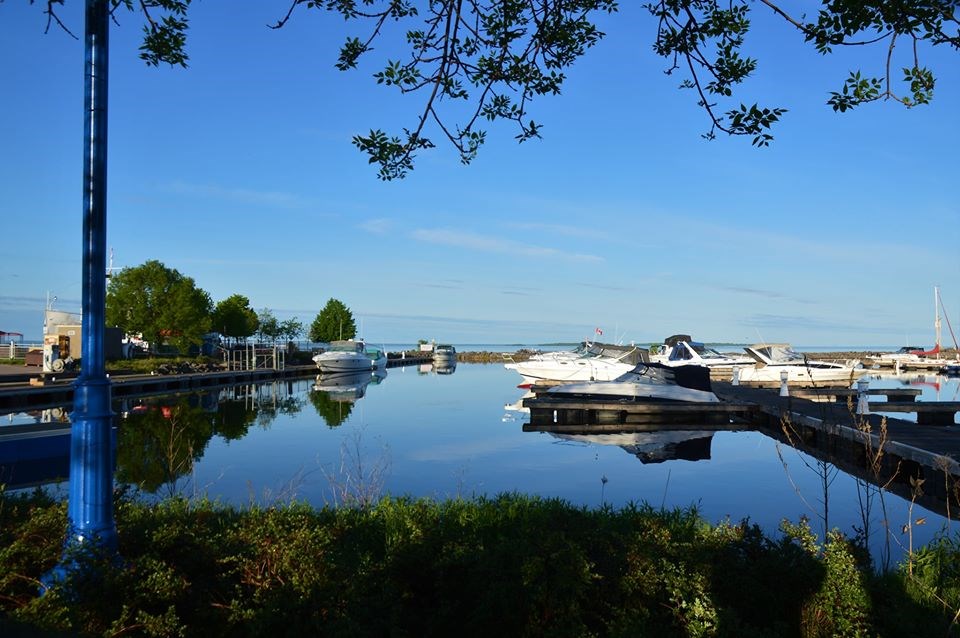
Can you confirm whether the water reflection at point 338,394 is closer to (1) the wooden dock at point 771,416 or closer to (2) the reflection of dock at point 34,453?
(1) the wooden dock at point 771,416

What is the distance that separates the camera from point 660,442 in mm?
24562

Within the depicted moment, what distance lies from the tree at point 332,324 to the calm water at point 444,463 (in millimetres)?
69117

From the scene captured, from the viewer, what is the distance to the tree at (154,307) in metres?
63.3

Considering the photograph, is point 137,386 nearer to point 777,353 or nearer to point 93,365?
point 93,365

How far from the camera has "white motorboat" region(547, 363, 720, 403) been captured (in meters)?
29.6

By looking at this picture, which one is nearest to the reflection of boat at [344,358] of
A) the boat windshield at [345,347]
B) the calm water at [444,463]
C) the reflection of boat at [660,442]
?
the boat windshield at [345,347]

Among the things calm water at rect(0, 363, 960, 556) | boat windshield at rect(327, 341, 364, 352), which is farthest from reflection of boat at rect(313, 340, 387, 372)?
calm water at rect(0, 363, 960, 556)

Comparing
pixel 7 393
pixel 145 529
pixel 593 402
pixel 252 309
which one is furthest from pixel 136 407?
pixel 252 309

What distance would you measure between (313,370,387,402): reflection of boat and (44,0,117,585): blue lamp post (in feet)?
126

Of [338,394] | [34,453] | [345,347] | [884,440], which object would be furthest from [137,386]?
[884,440]

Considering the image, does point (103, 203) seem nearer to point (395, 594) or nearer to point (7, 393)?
point (395, 594)

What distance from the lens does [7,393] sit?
30891 mm

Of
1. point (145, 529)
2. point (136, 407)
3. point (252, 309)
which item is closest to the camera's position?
point (145, 529)

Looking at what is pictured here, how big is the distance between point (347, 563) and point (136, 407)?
3195cm
